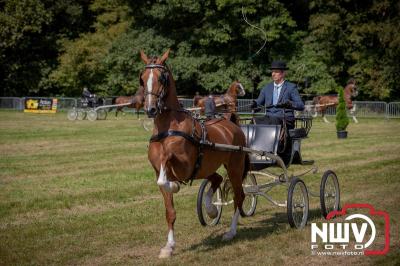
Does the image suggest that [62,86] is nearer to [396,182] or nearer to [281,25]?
[281,25]

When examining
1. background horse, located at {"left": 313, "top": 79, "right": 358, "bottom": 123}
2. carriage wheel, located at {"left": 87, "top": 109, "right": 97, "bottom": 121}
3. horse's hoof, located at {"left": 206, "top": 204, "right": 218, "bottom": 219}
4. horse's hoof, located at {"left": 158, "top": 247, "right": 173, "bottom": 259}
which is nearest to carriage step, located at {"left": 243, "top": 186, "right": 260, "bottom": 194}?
horse's hoof, located at {"left": 206, "top": 204, "right": 218, "bottom": 219}

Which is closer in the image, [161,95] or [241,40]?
[161,95]

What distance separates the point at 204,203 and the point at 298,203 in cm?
148

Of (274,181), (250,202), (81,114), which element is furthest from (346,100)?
(274,181)

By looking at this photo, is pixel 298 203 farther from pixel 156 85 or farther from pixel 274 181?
pixel 156 85

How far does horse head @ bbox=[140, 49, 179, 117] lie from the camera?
319 inches

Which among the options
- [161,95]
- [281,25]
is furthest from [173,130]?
[281,25]

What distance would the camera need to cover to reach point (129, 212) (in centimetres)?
1176

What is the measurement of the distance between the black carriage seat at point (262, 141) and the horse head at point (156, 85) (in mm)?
2654

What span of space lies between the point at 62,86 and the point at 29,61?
13.9ft

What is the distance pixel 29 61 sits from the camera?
202ft

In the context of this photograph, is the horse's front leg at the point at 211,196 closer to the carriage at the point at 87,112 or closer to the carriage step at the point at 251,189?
the carriage step at the point at 251,189

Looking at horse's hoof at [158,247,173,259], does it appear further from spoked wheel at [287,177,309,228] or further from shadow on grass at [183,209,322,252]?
spoked wheel at [287,177,309,228]

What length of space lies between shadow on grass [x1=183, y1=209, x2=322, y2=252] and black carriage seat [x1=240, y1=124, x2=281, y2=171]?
3.06ft
